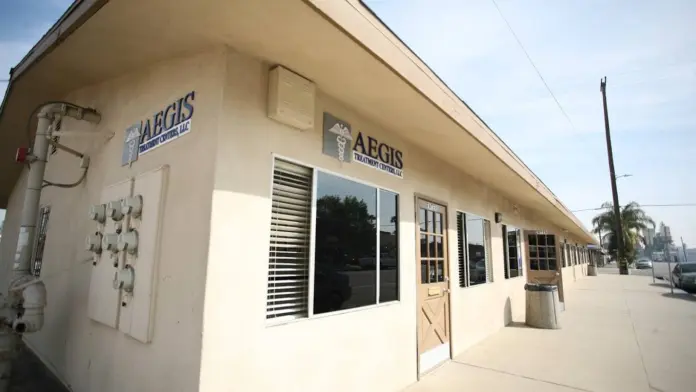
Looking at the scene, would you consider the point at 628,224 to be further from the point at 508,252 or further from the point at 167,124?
the point at 167,124

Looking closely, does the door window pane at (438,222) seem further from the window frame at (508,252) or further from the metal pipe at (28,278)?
the metal pipe at (28,278)

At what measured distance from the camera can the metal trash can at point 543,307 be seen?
7.52m

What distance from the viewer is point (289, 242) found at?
3025mm

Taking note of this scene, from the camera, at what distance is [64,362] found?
13.6 feet

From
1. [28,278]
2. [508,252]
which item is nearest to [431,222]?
[508,252]

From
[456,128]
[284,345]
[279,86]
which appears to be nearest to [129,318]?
[284,345]

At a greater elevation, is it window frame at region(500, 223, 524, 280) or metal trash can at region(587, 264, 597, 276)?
window frame at region(500, 223, 524, 280)

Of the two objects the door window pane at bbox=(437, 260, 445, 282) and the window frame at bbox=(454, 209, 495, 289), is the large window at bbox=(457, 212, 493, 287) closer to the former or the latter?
the window frame at bbox=(454, 209, 495, 289)

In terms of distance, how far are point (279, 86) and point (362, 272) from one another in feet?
6.82

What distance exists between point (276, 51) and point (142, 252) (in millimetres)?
2063

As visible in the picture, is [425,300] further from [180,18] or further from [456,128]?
[180,18]

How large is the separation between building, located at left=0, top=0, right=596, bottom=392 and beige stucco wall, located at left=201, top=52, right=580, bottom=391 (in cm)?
2

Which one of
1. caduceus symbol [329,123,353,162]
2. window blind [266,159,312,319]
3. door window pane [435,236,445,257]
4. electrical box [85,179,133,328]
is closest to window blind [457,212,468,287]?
door window pane [435,236,445,257]

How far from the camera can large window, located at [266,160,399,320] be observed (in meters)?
2.97
